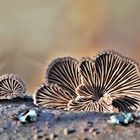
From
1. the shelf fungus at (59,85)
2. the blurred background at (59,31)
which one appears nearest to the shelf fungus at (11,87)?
the shelf fungus at (59,85)

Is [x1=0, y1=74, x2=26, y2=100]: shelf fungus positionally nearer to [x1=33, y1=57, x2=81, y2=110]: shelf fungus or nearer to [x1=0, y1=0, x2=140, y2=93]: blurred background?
[x1=33, y1=57, x2=81, y2=110]: shelf fungus

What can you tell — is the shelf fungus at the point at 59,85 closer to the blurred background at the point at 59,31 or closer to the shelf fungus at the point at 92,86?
the shelf fungus at the point at 92,86

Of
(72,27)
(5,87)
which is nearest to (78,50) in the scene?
(72,27)

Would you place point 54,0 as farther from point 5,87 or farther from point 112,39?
point 5,87

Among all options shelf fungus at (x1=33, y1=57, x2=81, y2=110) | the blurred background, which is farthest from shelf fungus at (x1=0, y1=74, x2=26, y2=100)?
the blurred background

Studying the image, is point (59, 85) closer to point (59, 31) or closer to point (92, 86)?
point (92, 86)

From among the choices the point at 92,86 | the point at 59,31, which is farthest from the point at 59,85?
the point at 59,31
